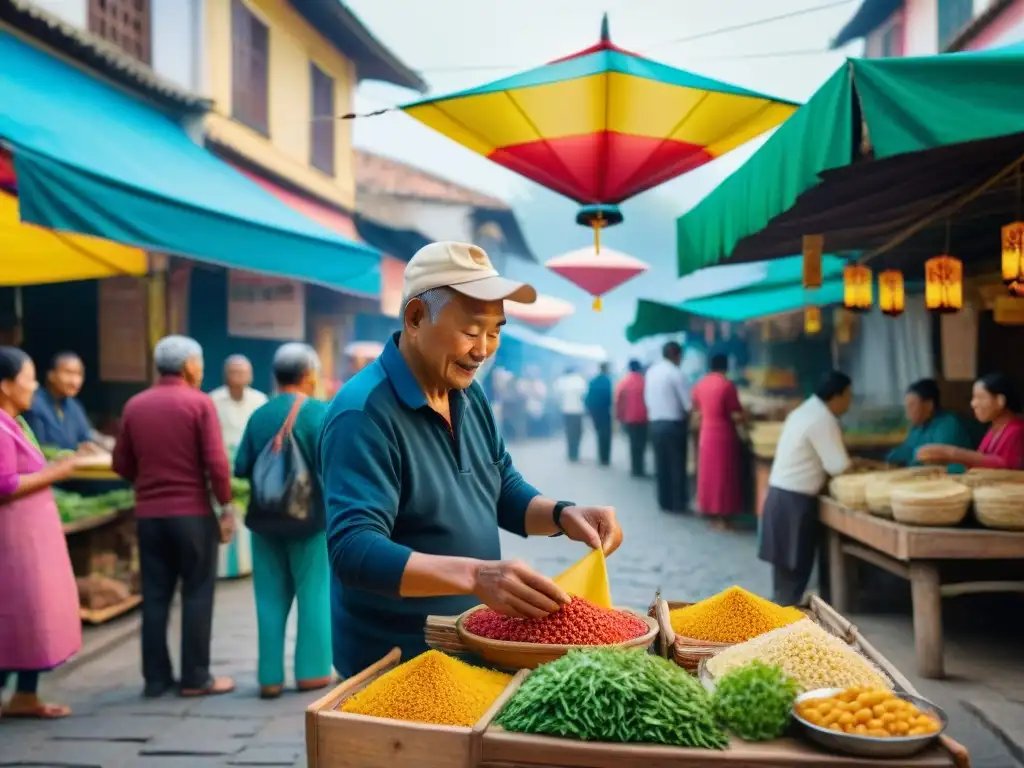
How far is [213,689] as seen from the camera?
537cm

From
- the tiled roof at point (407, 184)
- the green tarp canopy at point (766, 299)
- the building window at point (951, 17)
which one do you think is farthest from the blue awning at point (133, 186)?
the tiled roof at point (407, 184)

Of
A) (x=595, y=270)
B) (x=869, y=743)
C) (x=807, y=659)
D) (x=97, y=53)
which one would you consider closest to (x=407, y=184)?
(x=595, y=270)

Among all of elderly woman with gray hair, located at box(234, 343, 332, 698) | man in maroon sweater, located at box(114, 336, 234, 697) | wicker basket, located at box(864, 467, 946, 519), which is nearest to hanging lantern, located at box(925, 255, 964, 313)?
wicker basket, located at box(864, 467, 946, 519)

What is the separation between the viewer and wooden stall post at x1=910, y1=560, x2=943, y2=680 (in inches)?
210

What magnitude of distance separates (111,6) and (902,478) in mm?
9616

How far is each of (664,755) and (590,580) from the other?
755 mm

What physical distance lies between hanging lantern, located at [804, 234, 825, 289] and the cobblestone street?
8.39 ft

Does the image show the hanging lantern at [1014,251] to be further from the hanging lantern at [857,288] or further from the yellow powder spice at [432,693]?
the yellow powder spice at [432,693]

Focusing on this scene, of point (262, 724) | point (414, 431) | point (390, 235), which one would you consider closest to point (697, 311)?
point (390, 235)

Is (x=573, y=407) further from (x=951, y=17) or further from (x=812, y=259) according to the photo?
(x=812, y=259)

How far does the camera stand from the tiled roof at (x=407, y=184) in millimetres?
23109

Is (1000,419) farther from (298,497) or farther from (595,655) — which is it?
(595,655)

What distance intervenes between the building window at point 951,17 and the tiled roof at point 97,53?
1098 cm

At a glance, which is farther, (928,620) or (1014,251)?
(928,620)
